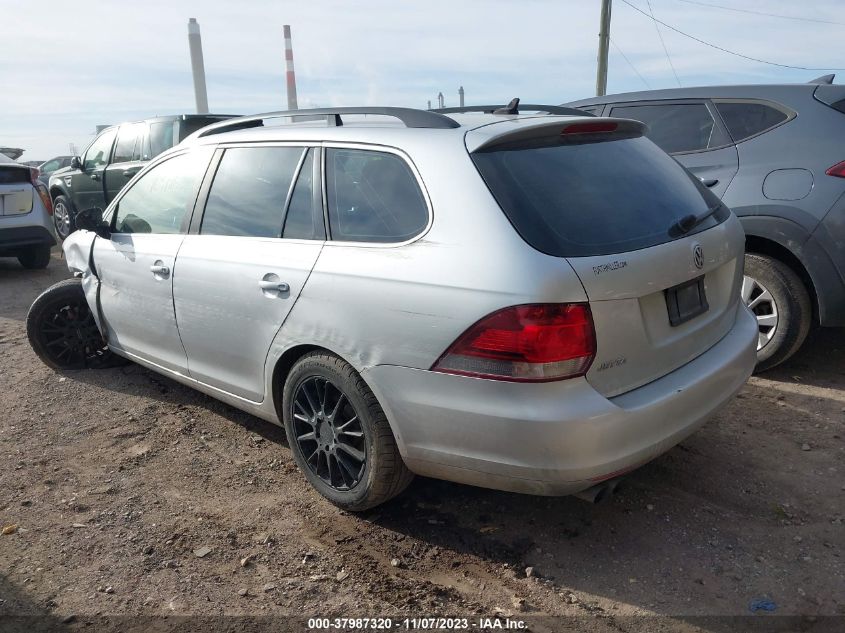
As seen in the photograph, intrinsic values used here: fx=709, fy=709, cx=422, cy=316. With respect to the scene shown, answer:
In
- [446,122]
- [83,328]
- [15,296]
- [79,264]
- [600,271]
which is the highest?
[446,122]

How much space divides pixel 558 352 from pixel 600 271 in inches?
12.8

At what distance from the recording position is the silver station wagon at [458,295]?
242cm

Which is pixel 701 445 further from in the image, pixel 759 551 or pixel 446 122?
pixel 446 122

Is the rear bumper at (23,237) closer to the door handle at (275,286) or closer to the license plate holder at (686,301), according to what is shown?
the door handle at (275,286)

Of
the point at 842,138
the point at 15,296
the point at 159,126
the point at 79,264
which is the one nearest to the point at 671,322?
the point at 842,138

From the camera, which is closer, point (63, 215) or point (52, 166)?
point (63, 215)

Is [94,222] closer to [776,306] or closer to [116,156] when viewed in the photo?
[776,306]

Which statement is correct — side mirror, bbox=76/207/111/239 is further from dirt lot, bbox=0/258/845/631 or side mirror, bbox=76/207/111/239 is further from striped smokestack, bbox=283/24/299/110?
striped smokestack, bbox=283/24/299/110

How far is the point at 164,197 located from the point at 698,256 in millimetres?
2875

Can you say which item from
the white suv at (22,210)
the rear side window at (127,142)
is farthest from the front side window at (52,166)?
the white suv at (22,210)

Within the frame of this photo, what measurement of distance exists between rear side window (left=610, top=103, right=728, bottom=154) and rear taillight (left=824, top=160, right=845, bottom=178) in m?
0.77

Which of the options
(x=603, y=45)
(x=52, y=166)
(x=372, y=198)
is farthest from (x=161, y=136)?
(x=52, y=166)

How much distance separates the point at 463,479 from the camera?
8.77ft

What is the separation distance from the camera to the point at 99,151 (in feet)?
33.8
